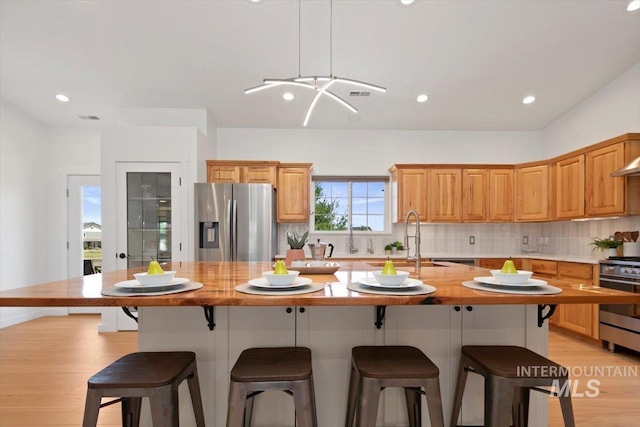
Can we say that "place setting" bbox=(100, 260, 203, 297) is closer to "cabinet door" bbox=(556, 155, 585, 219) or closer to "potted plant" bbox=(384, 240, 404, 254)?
"potted plant" bbox=(384, 240, 404, 254)

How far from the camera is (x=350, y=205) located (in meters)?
5.31

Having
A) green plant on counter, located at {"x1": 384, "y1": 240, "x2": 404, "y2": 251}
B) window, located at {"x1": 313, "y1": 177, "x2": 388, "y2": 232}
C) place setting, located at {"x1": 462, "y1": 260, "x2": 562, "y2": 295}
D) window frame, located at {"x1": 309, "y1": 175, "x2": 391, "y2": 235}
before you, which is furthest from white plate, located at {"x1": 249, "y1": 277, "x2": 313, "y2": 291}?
window, located at {"x1": 313, "y1": 177, "x2": 388, "y2": 232}

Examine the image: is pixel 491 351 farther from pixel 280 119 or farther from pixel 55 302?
pixel 280 119

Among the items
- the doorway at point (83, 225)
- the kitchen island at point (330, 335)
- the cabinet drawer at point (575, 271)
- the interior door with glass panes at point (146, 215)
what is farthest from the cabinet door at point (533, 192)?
the doorway at point (83, 225)

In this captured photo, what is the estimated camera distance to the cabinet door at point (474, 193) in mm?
4777

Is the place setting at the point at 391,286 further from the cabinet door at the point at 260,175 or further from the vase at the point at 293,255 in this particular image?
the cabinet door at the point at 260,175

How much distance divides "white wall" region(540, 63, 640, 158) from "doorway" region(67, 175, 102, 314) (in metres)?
6.87

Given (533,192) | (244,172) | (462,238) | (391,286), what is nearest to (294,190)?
(244,172)

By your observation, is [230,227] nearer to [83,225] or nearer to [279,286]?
[83,225]

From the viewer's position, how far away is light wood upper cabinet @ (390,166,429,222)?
4.77 meters

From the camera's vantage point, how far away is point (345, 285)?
155cm

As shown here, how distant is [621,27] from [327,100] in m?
3.13

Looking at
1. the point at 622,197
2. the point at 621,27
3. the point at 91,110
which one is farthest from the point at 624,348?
the point at 91,110

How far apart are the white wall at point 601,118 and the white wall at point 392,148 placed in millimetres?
457
